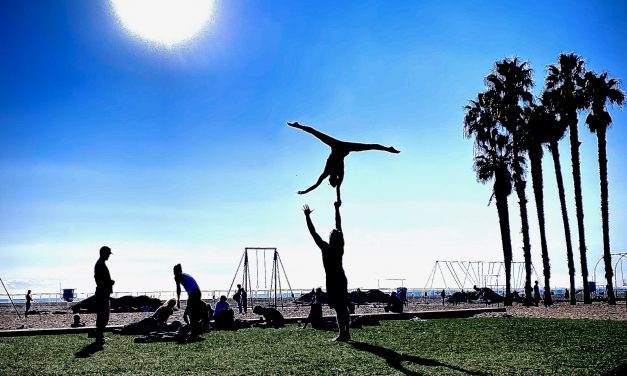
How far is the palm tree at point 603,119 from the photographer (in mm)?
32438

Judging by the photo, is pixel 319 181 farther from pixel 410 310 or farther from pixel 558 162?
pixel 558 162

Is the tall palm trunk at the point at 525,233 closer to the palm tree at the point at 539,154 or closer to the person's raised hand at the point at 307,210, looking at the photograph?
the palm tree at the point at 539,154

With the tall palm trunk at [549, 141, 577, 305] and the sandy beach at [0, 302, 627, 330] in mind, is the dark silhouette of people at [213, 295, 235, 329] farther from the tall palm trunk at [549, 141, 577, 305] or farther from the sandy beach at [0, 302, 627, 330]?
the tall palm trunk at [549, 141, 577, 305]

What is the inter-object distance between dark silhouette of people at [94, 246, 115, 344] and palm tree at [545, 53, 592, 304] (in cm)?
3066

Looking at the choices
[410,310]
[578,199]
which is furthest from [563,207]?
[410,310]

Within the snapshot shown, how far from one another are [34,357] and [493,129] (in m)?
34.2

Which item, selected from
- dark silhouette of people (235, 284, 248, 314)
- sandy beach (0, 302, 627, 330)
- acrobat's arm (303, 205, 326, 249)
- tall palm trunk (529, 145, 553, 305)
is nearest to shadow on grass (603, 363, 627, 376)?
acrobat's arm (303, 205, 326, 249)

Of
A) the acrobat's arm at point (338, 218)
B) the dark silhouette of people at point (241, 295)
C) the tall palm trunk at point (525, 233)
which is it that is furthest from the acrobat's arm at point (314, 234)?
the tall palm trunk at point (525, 233)

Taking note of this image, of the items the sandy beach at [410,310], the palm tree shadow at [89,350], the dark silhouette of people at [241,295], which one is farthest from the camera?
the dark silhouette of people at [241,295]

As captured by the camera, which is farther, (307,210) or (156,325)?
(156,325)

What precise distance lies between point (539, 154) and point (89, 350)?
3236 cm

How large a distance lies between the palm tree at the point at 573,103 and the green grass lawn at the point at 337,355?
23.8 meters

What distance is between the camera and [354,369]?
256 inches

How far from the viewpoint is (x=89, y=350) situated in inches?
351
